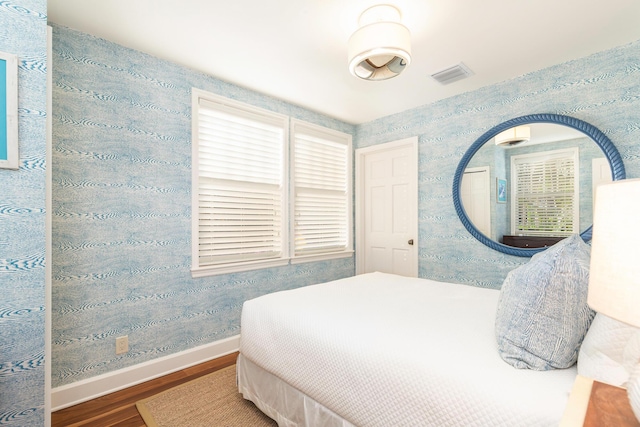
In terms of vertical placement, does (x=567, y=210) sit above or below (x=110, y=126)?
below

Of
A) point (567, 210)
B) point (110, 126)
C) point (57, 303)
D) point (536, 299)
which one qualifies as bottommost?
point (57, 303)

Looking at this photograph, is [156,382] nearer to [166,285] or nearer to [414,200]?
[166,285]

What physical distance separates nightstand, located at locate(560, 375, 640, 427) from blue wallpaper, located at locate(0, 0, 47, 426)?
2080 millimetres

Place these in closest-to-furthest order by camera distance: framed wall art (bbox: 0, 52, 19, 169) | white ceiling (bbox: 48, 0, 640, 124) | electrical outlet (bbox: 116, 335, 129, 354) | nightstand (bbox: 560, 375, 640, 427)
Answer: nightstand (bbox: 560, 375, 640, 427) < framed wall art (bbox: 0, 52, 19, 169) < white ceiling (bbox: 48, 0, 640, 124) < electrical outlet (bbox: 116, 335, 129, 354)

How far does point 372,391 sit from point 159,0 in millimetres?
2355

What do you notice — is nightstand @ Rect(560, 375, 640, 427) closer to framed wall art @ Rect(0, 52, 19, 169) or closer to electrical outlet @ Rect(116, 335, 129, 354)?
framed wall art @ Rect(0, 52, 19, 169)

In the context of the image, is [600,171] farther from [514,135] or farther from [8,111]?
[8,111]

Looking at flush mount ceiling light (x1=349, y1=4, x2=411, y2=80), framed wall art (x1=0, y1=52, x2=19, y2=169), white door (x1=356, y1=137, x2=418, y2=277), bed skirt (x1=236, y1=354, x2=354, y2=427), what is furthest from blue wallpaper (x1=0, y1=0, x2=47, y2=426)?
white door (x1=356, y1=137, x2=418, y2=277)

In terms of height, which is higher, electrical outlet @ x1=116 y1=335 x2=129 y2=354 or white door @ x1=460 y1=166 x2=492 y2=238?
white door @ x1=460 y1=166 x2=492 y2=238

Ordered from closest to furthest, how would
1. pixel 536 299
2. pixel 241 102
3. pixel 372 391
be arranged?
pixel 536 299, pixel 372 391, pixel 241 102

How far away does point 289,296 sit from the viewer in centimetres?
210

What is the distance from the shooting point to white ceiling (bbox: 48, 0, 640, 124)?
190 cm

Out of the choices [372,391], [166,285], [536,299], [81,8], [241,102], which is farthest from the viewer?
[241,102]

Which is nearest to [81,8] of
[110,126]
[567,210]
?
[110,126]
